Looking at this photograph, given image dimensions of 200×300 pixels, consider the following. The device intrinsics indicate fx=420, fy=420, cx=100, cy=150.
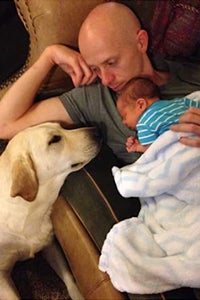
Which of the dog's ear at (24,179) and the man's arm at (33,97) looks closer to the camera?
the dog's ear at (24,179)

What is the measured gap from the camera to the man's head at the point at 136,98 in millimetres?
1364

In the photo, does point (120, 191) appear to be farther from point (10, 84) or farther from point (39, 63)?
point (10, 84)

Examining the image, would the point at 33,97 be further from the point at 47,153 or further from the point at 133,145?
the point at 133,145

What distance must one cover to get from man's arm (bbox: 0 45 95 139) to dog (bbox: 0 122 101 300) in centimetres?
6

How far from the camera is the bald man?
4.84ft

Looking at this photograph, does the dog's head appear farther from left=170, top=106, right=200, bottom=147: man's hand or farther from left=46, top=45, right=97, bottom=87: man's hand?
left=170, top=106, right=200, bottom=147: man's hand

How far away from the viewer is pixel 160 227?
1230mm

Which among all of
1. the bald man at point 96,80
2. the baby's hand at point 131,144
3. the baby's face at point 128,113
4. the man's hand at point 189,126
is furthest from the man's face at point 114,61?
the man's hand at point 189,126

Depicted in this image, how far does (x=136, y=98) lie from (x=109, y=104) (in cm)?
18

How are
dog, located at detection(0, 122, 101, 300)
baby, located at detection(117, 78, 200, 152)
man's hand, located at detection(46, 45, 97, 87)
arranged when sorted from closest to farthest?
baby, located at detection(117, 78, 200, 152) → dog, located at detection(0, 122, 101, 300) → man's hand, located at detection(46, 45, 97, 87)

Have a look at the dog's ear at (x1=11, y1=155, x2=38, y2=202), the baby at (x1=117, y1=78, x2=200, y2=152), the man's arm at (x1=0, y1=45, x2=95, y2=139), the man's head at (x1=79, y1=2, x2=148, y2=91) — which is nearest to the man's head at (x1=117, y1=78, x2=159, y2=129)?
the baby at (x1=117, y1=78, x2=200, y2=152)

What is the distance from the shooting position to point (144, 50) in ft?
5.08

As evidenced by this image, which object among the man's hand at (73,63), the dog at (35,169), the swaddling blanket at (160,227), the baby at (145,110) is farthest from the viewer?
the man's hand at (73,63)

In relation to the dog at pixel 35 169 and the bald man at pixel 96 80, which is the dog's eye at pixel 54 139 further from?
the bald man at pixel 96 80
